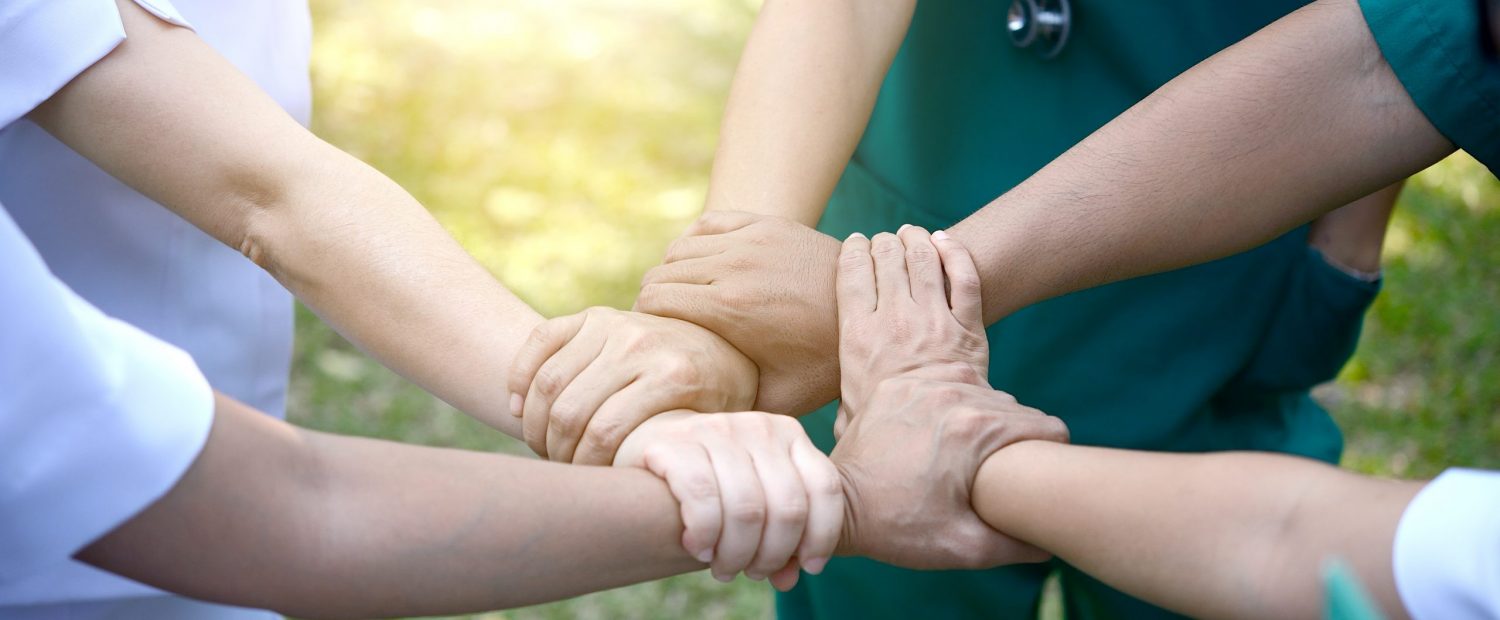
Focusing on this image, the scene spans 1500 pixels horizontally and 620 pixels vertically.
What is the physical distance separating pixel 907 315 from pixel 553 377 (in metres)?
0.40

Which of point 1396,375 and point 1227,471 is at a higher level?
point 1227,471

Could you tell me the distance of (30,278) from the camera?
0.84 m

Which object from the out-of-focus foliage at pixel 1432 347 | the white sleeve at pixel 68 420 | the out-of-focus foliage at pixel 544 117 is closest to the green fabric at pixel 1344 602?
the white sleeve at pixel 68 420

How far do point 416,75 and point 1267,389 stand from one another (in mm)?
3492

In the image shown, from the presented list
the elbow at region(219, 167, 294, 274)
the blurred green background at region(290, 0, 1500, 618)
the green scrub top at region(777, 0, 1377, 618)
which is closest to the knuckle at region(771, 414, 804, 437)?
the green scrub top at region(777, 0, 1377, 618)

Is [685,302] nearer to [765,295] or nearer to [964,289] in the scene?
[765,295]

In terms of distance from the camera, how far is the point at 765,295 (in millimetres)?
1502

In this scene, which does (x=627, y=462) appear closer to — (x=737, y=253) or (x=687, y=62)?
(x=737, y=253)

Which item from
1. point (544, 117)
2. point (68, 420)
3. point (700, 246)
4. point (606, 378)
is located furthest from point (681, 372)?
point (544, 117)

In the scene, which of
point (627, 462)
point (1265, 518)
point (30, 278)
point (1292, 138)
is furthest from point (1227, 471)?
point (30, 278)

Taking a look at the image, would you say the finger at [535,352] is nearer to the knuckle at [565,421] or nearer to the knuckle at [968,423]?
the knuckle at [565,421]

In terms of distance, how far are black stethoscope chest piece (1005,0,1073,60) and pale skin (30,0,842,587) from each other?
536 mm

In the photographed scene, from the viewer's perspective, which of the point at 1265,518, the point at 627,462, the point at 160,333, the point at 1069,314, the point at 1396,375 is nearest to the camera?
the point at 1265,518

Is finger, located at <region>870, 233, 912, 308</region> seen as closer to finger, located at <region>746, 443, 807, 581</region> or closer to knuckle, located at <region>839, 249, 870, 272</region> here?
knuckle, located at <region>839, 249, 870, 272</region>
